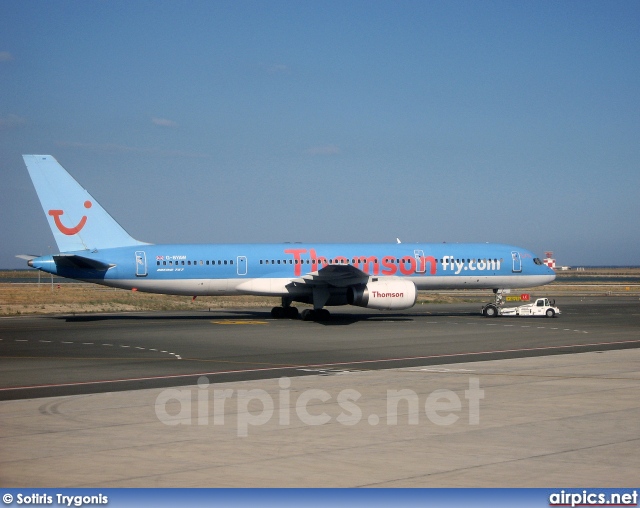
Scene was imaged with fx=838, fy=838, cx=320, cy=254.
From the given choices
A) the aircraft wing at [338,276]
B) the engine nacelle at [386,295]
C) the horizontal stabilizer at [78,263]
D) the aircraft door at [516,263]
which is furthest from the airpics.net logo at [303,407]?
the aircraft door at [516,263]

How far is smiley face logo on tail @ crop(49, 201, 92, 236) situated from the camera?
149 feet

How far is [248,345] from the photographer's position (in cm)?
3097

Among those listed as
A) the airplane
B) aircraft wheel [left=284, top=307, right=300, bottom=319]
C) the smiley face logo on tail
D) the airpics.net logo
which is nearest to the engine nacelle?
the airplane

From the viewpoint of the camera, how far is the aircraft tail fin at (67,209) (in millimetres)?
45188

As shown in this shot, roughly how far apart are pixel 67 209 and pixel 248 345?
18990mm

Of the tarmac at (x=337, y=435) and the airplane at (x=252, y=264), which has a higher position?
the airplane at (x=252, y=264)

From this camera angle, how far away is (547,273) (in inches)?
2053

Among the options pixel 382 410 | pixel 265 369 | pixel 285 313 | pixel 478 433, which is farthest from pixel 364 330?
pixel 478 433

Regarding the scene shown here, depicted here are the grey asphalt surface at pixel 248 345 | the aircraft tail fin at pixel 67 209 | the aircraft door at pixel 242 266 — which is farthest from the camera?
the aircraft door at pixel 242 266

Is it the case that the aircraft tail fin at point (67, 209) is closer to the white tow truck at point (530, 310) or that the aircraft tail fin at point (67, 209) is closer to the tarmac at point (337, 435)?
the white tow truck at point (530, 310)

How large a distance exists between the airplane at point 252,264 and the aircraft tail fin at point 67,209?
5 cm

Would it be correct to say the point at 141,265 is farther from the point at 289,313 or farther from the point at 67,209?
the point at 289,313

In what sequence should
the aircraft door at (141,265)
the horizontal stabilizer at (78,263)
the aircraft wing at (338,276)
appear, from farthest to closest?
the aircraft door at (141,265), the aircraft wing at (338,276), the horizontal stabilizer at (78,263)

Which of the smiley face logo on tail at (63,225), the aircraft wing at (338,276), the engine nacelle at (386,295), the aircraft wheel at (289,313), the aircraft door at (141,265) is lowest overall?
the aircraft wheel at (289,313)
